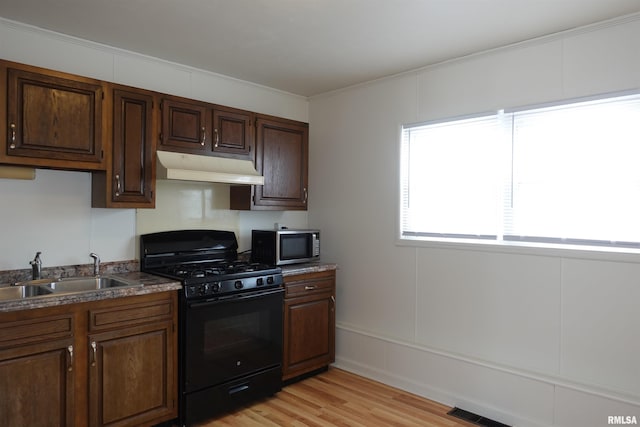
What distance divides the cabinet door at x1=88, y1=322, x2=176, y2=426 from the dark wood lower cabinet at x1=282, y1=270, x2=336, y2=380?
100 centimetres

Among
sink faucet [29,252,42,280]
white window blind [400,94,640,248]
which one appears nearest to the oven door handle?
sink faucet [29,252,42,280]

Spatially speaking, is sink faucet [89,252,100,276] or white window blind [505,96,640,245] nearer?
white window blind [505,96,640,245]

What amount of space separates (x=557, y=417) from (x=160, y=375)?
2499 mm

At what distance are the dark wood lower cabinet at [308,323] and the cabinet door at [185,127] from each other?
1.24m

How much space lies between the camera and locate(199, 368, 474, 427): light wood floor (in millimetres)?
2895

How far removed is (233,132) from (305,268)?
1249 mm

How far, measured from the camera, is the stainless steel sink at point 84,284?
268 centimetres

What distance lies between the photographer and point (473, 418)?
2.97m

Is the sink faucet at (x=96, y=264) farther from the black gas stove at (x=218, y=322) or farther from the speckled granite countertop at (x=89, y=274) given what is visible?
the black gas stove at (x=218, y=322)

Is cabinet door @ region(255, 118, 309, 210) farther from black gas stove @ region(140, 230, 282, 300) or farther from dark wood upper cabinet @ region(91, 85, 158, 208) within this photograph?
dark wood upper cabinet @ region(91, 85, 158, 208)

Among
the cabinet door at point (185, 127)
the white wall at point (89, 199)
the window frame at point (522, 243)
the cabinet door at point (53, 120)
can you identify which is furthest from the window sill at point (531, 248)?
the cabinet door at point (53, 120)

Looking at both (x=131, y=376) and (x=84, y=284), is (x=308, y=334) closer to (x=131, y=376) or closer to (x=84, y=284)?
(x=131, y=376)

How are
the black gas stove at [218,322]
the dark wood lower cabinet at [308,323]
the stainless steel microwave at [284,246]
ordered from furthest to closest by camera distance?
the stainless steel microwave at [284,246] → the dark wood lower cabinet at [308,323] → the black gas stove at [218,322]

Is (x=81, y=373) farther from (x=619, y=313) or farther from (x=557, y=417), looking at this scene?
(x=619, y=313)
